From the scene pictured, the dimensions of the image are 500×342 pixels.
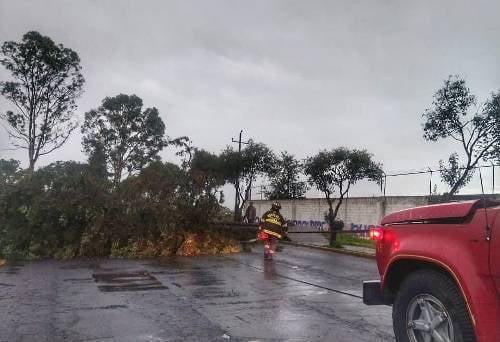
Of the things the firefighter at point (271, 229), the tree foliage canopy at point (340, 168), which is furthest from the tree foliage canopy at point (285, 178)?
the firefighter at point (271, 229)

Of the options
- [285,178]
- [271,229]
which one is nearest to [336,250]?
[271,229]

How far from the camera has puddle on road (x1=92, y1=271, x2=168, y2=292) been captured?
9375 mm

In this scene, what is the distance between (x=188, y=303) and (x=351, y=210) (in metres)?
18.9

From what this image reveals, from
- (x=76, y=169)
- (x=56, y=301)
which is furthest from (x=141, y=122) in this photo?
(x=56, y=301)

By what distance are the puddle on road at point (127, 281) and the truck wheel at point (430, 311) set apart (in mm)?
5796

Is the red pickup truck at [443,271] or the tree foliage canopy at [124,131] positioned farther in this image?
the tree foliage canopy at [124,131]

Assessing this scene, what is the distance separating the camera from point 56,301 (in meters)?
8.05

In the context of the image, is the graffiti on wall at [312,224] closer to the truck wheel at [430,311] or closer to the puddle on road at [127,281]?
the puddle on road at [127,281]

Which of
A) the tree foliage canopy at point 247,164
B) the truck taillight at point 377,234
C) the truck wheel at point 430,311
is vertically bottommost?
the truck wheel at point 430,311

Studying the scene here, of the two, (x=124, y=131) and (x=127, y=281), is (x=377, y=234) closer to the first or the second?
(x=127, y=281)

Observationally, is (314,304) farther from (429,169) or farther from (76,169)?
(429,169)

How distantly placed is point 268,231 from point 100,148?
29337 mm

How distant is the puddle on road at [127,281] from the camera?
938cm

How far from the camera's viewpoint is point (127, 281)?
10305 mm
